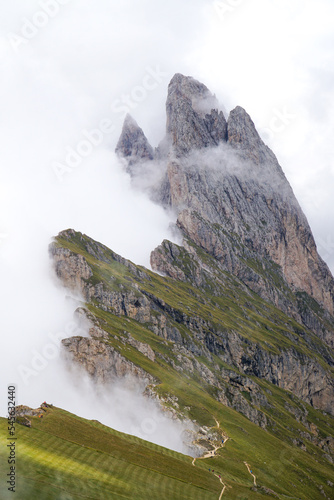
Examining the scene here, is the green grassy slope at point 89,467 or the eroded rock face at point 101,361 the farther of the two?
the eroded rock face at point 101,361

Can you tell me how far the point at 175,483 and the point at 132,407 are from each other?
8057 cm

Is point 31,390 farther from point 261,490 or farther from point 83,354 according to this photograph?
point 261,490

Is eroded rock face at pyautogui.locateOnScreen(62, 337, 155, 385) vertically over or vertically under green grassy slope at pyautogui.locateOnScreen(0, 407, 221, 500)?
over

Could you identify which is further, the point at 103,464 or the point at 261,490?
the point at 261,490

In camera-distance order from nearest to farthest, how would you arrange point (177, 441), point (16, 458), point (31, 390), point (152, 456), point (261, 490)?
1. point (16, 458)
2. point (152, 456)
3. point (261, 490)
4. point (177, 441)
5. point (31, 390)

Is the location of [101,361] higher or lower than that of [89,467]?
higher

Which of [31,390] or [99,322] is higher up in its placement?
[99,322]

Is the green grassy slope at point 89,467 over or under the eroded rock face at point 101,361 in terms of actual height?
under

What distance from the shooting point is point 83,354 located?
176 m

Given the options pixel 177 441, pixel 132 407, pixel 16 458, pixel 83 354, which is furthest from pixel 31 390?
pixel 16 458

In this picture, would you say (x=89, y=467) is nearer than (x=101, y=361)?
Yes

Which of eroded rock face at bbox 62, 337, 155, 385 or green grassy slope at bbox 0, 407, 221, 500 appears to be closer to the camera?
green grassy slope at bbox 0, 407, 221, 500

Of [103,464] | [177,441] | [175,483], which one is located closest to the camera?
[103,464]

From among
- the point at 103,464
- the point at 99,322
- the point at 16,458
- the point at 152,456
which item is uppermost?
the point at 99,322
